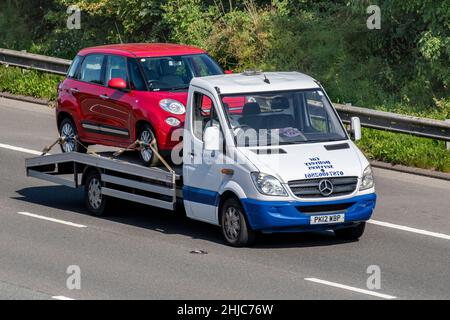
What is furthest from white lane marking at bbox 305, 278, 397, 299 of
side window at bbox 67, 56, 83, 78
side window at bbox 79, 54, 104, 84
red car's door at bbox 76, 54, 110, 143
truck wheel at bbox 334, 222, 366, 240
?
side window at bbox 67, 56, 83, 78

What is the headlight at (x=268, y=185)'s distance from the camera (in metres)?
16.1

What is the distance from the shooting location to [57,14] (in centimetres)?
3191

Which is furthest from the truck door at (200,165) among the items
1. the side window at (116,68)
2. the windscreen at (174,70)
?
the side window at (116,68)

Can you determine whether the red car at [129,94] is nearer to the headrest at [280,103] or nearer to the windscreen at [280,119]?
the windscreen at [280,119]

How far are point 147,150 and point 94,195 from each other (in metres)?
1.22

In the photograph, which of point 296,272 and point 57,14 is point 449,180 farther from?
point 57,14

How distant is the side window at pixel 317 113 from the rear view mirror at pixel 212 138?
4.45ft

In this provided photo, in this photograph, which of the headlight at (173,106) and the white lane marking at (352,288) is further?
the headlight at (173,106)

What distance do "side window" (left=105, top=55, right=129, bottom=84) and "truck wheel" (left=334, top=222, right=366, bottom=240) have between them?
4.19m

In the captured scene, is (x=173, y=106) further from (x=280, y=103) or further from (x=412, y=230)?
(x=412, y=230)

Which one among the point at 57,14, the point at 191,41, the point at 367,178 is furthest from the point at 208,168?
the point at 57,14

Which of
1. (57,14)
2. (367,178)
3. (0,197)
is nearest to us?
(367,178)
